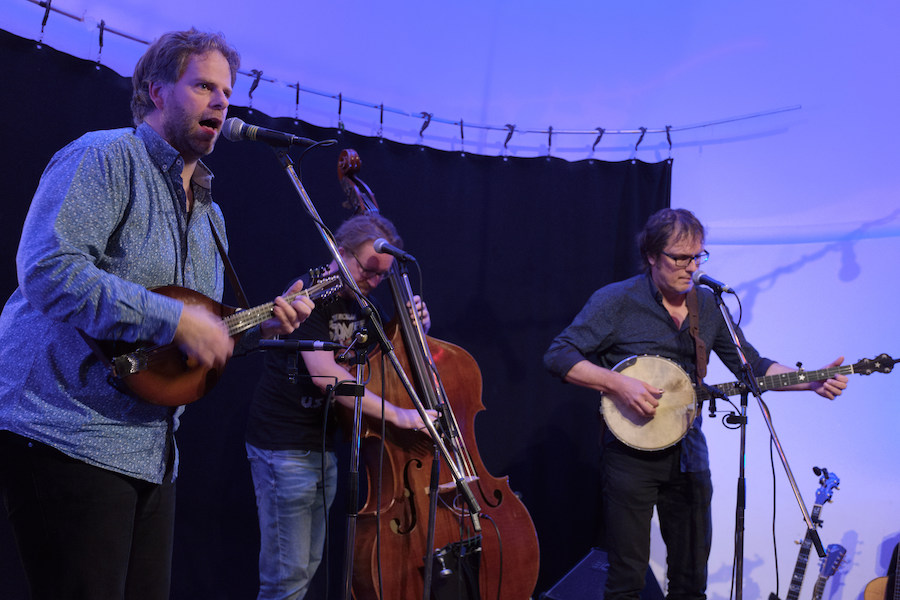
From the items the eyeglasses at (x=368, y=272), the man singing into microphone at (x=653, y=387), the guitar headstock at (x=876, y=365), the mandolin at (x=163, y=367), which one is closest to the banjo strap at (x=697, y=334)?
the man singing into microphone at (x=653, y=387)

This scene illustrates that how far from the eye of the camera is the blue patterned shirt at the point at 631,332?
313cm

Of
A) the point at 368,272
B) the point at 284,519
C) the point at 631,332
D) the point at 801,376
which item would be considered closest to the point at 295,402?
the point at 284,519

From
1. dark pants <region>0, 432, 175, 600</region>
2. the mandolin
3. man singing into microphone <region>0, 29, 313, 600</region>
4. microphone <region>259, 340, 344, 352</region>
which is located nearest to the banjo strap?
Result: microphone <region>259, 340, 344, 352</region>

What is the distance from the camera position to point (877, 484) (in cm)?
390

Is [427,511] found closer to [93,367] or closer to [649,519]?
[649,519]

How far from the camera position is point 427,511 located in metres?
2.53

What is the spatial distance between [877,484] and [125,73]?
486 centimetres

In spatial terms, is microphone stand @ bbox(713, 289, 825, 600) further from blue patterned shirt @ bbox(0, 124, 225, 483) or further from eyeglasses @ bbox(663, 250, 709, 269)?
blue patterned shirt @ bbox(0, 124, 225, 483)

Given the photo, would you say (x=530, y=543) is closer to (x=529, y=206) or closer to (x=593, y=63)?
(x=529, y=206)

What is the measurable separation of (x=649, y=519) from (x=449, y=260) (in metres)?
2.00

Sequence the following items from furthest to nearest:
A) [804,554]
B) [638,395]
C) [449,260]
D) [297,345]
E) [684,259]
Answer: [449,260]
[804,554]
[684,259]
[638,395]
[297,345]

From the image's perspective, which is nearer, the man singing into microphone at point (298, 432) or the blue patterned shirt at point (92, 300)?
the blue patterned shirt at point (92, 300)

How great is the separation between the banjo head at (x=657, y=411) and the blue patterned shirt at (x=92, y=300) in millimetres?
2007

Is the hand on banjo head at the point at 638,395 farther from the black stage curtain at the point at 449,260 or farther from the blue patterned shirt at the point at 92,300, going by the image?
the blue patterned shirt at the point at 92,300
